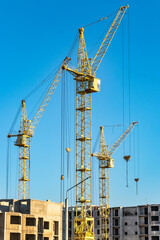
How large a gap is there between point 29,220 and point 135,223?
7160 cm

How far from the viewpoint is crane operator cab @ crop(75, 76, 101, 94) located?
12681 cm

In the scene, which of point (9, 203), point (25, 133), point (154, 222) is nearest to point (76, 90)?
point (9, 203)

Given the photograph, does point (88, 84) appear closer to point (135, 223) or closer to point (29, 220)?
point (29, 220)

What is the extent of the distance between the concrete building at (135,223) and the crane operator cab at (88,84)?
2611 inches

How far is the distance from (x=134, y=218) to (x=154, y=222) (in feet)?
28.4

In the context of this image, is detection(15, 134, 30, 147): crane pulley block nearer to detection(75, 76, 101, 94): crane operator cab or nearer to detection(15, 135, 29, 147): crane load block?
detection(15, 135, 29, 147): crane load block

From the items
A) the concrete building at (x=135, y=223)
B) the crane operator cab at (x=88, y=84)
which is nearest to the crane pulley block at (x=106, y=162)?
the concrete building at (x=135, y=223)

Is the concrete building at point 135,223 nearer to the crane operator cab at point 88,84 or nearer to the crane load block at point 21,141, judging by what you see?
the crane load block at point 21,141

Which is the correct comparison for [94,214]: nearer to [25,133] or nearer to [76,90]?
[25,133]

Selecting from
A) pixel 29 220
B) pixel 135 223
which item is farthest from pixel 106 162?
pixel 29 220

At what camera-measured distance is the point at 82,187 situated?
414ft

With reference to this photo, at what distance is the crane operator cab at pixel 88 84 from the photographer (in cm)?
12681

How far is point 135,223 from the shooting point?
599 ft

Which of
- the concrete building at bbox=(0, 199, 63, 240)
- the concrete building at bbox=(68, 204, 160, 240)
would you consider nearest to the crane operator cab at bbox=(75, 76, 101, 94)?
the concrete building at bbox=(0, 199, 63, 240)
